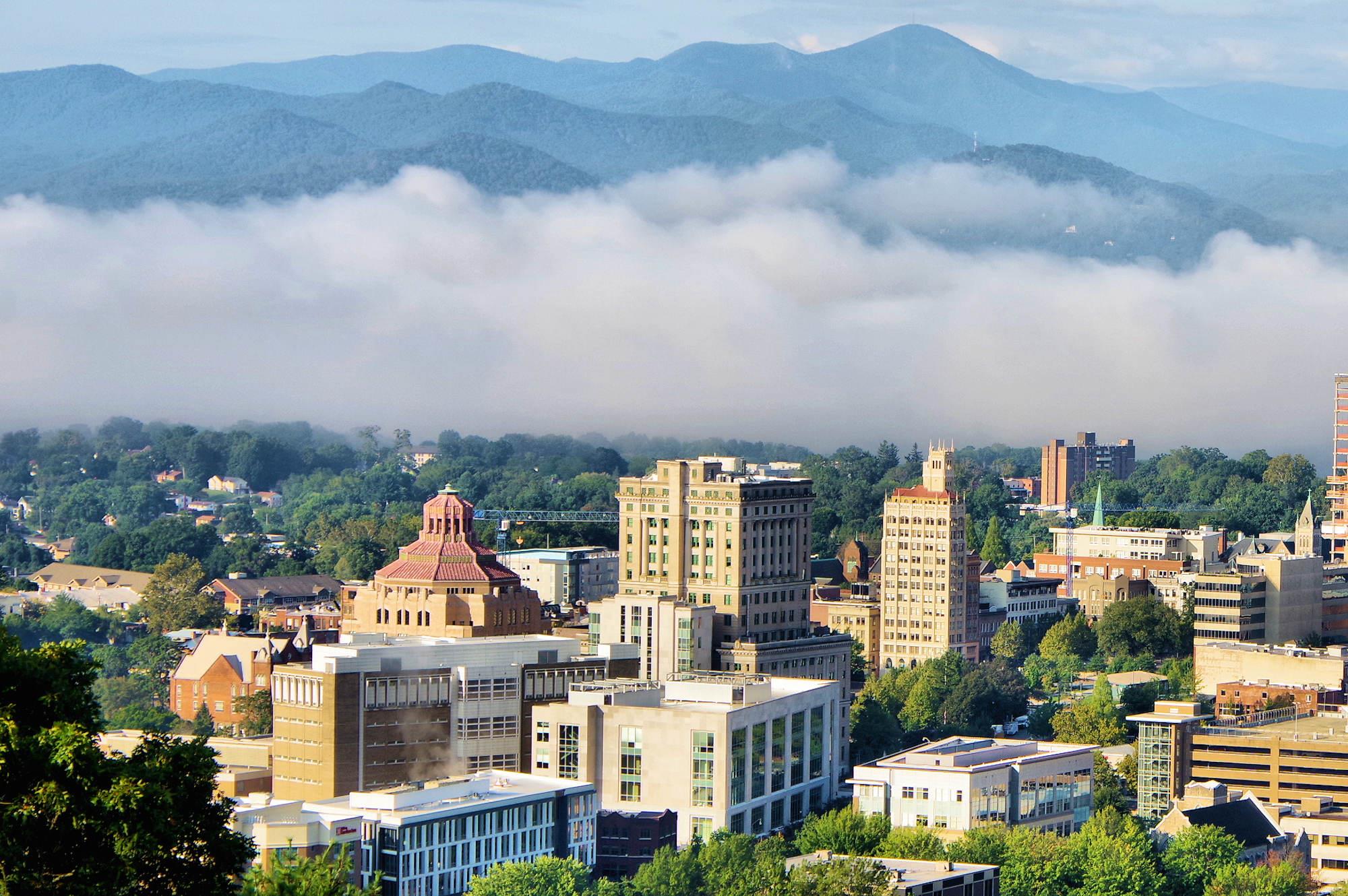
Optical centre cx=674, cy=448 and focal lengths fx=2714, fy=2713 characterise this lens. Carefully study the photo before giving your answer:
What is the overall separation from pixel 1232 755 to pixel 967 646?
3772cm

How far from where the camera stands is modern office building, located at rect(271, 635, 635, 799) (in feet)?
252

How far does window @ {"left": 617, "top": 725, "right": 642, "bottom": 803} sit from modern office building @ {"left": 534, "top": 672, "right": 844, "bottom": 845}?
0.02 metres

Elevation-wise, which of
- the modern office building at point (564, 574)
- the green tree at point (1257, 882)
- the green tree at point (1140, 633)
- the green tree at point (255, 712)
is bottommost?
the green tree at point (1257, 882)

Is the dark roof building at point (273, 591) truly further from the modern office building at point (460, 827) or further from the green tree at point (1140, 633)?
the modern office building at point (460, 827)

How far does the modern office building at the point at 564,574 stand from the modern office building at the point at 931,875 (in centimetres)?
6812

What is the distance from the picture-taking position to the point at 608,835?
241 feet

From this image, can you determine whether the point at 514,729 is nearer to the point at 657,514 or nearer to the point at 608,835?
the point at 608,835

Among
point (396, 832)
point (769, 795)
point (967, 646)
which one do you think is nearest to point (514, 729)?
point (769, 795)

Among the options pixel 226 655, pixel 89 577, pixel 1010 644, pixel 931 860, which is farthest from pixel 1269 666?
pixel 89 577

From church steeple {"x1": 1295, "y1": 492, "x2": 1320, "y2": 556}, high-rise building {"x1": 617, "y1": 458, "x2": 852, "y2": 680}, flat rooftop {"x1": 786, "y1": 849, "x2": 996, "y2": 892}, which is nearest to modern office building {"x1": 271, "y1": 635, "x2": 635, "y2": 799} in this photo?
flat rooftop {"x1": 786, "y1": 849, "x2": 996, "y2": 892}

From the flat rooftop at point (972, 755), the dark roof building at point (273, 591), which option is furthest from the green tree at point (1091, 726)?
the dark roof building at point (273, 591)

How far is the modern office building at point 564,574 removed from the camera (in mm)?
138750

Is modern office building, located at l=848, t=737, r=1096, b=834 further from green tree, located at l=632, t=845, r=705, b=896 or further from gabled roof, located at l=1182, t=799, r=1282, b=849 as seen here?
green tree, located at l=632, t=845, r=705, b=896

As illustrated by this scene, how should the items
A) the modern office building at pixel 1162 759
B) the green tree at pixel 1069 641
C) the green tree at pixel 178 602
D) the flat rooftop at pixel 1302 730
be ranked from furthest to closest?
the green tree at pixel 178 602, the green tree at pixel 1069 641, the flat rooftop at pixel 1302 730, the modern office building at pixel 1162 759
